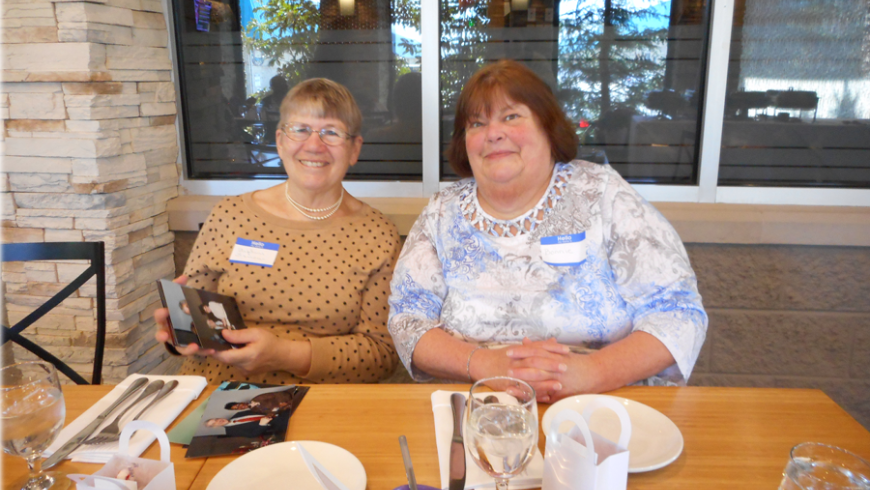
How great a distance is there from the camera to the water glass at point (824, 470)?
0.69 meters

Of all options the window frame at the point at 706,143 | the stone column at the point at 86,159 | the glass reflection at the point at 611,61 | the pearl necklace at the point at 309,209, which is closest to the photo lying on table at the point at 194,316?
the pearl necklace at the point at 309,209

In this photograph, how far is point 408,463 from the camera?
2.85 feet

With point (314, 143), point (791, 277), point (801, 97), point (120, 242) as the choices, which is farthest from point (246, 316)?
point (801, 97)

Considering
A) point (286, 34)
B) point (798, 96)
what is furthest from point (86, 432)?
point (798, 96)

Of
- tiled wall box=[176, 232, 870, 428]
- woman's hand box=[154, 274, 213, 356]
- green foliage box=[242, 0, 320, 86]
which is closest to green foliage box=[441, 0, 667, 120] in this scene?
green foliage box=[242, 0, 320, 86]

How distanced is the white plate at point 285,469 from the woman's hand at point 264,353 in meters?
0.56

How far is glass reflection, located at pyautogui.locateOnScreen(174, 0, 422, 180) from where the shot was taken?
7.64ft

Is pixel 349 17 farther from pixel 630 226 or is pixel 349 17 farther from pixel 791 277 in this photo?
pixel 791 277

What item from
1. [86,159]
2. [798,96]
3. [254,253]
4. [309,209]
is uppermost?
[798,96]

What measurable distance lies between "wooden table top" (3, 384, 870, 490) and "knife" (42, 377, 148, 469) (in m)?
0.02

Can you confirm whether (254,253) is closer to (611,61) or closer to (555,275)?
(555,275)

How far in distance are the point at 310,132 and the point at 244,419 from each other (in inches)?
38.4

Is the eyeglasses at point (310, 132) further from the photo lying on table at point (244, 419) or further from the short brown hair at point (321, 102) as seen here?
the photo lying on table at point (244, 419)

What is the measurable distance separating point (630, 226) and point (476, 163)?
18.1 inches
